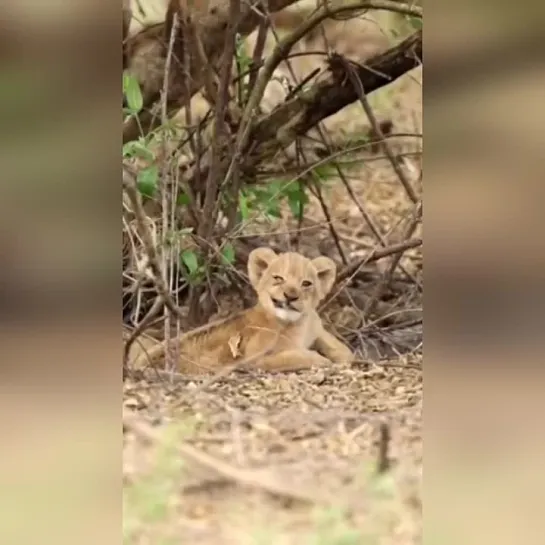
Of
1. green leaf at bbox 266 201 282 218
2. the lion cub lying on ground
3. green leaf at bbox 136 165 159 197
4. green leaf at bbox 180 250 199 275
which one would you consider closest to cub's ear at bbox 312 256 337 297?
the lion cub lying on ground

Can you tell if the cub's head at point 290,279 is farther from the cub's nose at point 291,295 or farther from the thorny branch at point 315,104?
the thorny branch at point 315,104

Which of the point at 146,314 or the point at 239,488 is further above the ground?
the point at 146,314

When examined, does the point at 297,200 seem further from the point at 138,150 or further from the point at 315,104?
the point at 138,150

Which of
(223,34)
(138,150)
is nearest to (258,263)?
(138,150)

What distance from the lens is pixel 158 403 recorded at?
149 cm

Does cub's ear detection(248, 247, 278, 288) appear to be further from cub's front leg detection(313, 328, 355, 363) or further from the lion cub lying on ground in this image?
cub's front leg detection(313, 328, 355, 363)

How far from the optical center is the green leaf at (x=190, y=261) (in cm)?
148

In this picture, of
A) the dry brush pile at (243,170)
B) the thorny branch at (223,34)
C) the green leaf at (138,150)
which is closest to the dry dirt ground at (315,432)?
the dry brush pile at (243,170)

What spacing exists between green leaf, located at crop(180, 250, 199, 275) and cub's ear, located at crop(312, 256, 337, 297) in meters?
0.20

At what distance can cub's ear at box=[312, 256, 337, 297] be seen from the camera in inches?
58.3
